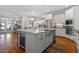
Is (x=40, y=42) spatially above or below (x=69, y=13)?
below

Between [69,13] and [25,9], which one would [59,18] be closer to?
[69,13]

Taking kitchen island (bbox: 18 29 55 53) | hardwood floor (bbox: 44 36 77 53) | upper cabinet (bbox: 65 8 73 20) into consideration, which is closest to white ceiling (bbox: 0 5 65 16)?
upper cabinet (bbox: 65 8 73 20)

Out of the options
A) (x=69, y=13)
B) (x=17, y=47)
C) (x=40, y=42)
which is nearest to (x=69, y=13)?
(x=69, y=13)

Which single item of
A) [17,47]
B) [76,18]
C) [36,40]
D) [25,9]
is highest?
[25,9]

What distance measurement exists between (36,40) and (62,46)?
453 millimetres

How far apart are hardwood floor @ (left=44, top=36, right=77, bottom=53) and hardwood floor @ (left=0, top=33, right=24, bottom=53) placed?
20.0 inches

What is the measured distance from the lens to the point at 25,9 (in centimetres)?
156

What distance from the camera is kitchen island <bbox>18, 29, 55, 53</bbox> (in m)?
1.57

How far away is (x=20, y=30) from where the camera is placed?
162 centimetres

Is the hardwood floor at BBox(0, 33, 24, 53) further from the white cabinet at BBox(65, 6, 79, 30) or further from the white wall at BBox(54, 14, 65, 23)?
the white cabinet at BBox(65, 6, 79, 30)

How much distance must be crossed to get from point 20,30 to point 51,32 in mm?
539

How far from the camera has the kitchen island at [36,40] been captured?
1.57 meters

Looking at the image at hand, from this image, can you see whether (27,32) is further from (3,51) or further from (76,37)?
(76,37)
